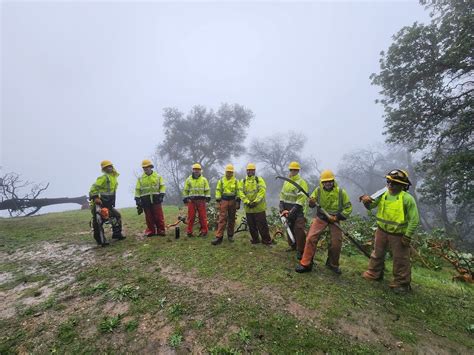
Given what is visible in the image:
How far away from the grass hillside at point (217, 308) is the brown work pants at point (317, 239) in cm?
32

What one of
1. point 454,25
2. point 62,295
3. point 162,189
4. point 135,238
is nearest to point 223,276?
point 62,295

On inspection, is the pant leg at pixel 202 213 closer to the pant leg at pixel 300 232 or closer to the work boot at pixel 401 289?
the pant leg at pixel 300 232

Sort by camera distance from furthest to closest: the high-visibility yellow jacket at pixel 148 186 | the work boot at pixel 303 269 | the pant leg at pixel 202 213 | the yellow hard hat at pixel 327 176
→ the pant leg at pixel 202 213, the high-visibility yellow jacket at pixel 148 186, the yellow hard hat at pixel 327 176, the work boot at pixel 303 269

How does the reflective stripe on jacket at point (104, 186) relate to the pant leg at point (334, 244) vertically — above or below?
above

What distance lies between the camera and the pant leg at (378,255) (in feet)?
15.7

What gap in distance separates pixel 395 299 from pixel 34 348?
535 cm

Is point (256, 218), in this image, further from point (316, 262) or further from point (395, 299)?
point (395, 299)

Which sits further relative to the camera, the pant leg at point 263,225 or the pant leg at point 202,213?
the pant leg at point 202,213

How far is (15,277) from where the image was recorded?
17.4 feet

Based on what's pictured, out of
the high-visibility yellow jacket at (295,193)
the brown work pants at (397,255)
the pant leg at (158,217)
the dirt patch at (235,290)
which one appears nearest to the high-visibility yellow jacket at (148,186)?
the pant leg at (158,217)

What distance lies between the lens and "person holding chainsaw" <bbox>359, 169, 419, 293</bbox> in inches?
175

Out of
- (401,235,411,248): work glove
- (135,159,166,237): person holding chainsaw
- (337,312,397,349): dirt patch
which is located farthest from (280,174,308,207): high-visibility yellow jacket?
(135,159,166,237): person holding chainsaw

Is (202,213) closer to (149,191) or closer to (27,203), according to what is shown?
(149,191)

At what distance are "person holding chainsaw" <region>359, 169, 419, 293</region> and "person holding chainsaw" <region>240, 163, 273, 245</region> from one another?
2.83 metres
